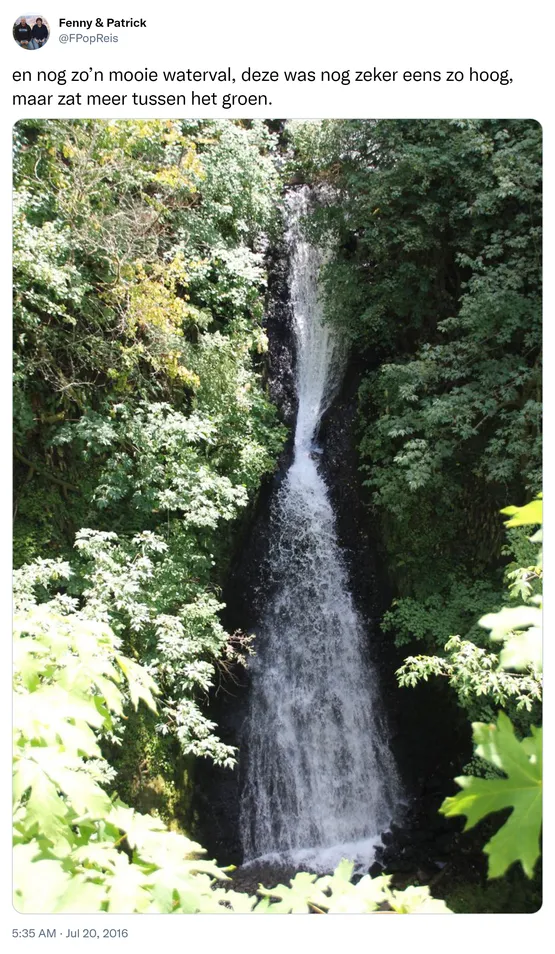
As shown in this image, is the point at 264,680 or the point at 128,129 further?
the point at 264,680

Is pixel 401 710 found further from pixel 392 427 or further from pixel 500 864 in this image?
pixel 500 864

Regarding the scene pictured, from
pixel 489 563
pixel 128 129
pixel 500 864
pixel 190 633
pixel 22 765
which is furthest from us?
pixel 489 563

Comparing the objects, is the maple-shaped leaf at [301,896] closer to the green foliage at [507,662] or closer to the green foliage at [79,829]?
the green foliage at [79,829]

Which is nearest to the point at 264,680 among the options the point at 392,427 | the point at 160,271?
the point at 392,427

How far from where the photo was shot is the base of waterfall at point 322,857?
15.7 feet

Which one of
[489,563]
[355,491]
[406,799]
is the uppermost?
[355,491]

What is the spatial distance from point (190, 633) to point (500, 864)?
3521 mm

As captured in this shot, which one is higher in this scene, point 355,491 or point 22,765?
point 355,491

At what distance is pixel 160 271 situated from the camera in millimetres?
4254

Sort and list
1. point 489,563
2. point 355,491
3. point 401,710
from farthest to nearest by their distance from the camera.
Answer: point 355,491 → point 401,710 → point 489,563

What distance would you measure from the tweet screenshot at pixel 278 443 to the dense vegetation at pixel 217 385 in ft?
0.10
